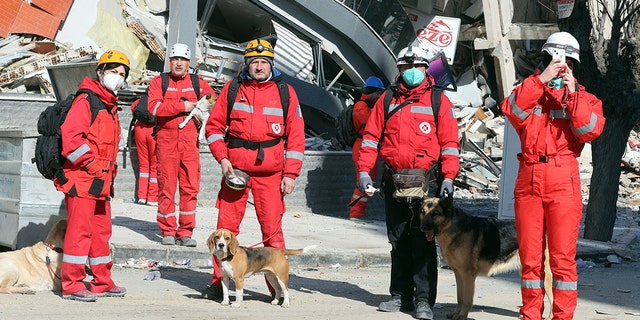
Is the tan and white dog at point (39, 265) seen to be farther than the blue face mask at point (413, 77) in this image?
Yes

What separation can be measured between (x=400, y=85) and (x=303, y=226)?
18.7 ft

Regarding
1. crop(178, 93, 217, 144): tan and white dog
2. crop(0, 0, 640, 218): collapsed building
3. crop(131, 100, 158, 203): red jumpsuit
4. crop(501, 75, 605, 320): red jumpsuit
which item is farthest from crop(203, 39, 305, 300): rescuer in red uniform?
crop(0, 0, 640, 218): collapsed building

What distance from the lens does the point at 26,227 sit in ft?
32.1

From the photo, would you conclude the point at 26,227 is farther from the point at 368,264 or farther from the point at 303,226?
the point at 303,226

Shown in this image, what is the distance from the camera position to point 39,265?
8562mm

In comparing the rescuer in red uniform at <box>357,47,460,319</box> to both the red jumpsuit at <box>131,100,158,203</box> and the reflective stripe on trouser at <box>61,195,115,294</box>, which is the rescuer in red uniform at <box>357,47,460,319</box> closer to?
the reflective stripe on trouser at <box>61,195,115,294</box>

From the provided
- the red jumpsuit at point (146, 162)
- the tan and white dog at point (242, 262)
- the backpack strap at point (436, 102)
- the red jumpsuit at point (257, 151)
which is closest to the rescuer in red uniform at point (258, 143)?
the red jumpsuit at point (257, 151)

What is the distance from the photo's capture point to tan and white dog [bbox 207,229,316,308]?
8039 mm

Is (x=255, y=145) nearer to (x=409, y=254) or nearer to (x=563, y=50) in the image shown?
(x=409, y=254)

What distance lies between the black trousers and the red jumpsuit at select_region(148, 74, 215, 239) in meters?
2.99

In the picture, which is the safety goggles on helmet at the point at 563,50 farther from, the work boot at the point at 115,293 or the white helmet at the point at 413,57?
the work boot at the point at 115,293

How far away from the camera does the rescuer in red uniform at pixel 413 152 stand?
8180 mm

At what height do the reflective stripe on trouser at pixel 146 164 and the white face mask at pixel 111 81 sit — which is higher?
the white face mask at pixel 111 81

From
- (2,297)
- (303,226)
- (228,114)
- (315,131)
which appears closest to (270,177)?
(228,114)
